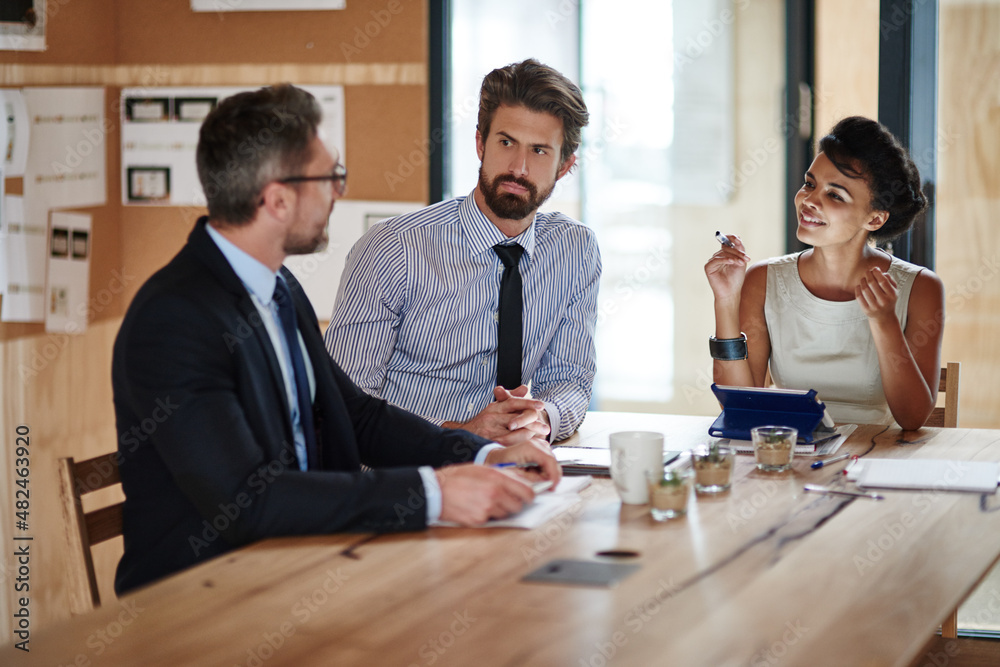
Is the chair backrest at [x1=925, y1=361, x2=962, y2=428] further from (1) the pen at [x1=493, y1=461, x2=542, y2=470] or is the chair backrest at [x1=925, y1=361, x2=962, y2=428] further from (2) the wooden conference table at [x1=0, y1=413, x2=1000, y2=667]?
(1) the pen at [x1=493, y1=461, x2=542, y2=470]

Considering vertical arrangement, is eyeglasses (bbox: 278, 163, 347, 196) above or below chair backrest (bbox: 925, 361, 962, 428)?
above

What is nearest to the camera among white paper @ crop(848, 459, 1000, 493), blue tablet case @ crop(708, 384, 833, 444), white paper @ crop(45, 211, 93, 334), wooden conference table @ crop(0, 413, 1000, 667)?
wooden conference table @ crop(0, 413, 1000, 667)

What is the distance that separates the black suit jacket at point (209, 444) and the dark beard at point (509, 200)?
913mm

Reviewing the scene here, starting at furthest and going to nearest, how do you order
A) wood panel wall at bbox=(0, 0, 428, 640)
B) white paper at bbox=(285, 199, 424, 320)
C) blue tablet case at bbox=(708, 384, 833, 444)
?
white paper at bbox=(285, 199, 424, 320)
wood panel wall at bbox=(0, 0, 428, 640)
blue tablet case at bbox=(708, 384, 833, 444)

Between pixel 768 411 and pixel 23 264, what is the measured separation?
2.10 meters

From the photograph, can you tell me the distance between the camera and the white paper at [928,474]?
5.41 ft

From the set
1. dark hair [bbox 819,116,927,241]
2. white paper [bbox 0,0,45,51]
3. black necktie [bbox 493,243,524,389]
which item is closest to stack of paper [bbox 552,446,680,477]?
black necktie [bbox 493,243,524,389]

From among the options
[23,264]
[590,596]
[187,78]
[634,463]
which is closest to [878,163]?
[634,463]

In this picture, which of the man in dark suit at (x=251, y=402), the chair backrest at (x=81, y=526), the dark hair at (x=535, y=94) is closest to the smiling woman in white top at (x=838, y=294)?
the dark hair at (x=535, y=94)

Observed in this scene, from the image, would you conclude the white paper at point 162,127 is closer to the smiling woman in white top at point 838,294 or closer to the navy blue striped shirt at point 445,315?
the navy blue striped shirt at point 445,315

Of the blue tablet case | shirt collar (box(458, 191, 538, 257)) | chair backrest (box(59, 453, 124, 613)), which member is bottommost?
chair backrest (box(59, 453, 124, 613))

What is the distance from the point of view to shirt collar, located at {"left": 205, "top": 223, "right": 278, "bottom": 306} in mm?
1620

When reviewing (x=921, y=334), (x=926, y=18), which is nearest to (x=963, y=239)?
(x=926, y=18)

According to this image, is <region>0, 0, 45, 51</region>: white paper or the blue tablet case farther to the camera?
<region>0, 0, 45, 51</region>: white paper
